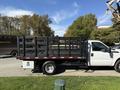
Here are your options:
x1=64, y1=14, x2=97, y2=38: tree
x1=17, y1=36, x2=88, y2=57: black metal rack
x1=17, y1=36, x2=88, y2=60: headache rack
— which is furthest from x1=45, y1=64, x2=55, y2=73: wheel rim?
x1=64, y1=14, x2=97, y2=38: tree

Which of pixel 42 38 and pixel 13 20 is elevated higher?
pixel 13 20

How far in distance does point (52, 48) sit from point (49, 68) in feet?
3.75

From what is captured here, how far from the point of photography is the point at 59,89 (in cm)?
625

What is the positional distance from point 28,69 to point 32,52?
2003 mm

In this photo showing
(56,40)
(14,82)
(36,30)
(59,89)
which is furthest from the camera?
(36,30)

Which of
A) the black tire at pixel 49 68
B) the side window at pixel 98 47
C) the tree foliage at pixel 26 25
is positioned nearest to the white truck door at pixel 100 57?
the side window at pixel 98 47

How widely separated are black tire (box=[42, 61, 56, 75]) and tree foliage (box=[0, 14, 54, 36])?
75.1 meters

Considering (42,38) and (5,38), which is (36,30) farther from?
(42,38)

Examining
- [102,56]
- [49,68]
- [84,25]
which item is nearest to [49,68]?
[49,68]

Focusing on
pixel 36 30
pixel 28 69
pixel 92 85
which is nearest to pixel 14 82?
pixel 92 85

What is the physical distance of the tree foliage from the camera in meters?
92.9

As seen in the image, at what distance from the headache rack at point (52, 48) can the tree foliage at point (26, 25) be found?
245ft

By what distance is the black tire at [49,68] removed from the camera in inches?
685

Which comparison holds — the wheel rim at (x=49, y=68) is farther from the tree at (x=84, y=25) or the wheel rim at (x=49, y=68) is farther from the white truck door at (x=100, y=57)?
the tree at (x=84, y=25)
